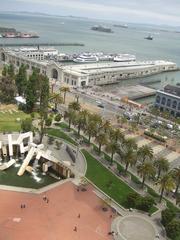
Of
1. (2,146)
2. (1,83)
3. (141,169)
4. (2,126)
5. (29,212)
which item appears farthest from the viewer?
(1,83)

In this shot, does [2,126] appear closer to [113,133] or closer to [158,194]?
[113,133]

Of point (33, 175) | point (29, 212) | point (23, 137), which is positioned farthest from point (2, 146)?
point (29, 212)

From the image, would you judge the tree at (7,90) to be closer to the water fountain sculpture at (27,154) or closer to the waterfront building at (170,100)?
the water fountain sculpture at (27,154)

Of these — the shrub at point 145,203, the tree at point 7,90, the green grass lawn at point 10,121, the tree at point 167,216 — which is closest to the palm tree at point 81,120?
the green grass lawn at point 10,121

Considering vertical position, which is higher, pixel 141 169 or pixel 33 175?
pixel 141 169

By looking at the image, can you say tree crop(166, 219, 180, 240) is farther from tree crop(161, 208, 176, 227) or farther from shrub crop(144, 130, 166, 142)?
shrub crop(144, 130, 166, 142)

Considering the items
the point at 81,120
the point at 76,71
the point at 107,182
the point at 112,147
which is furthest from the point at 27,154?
the point at 76,71

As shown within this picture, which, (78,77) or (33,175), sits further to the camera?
(78,77)
